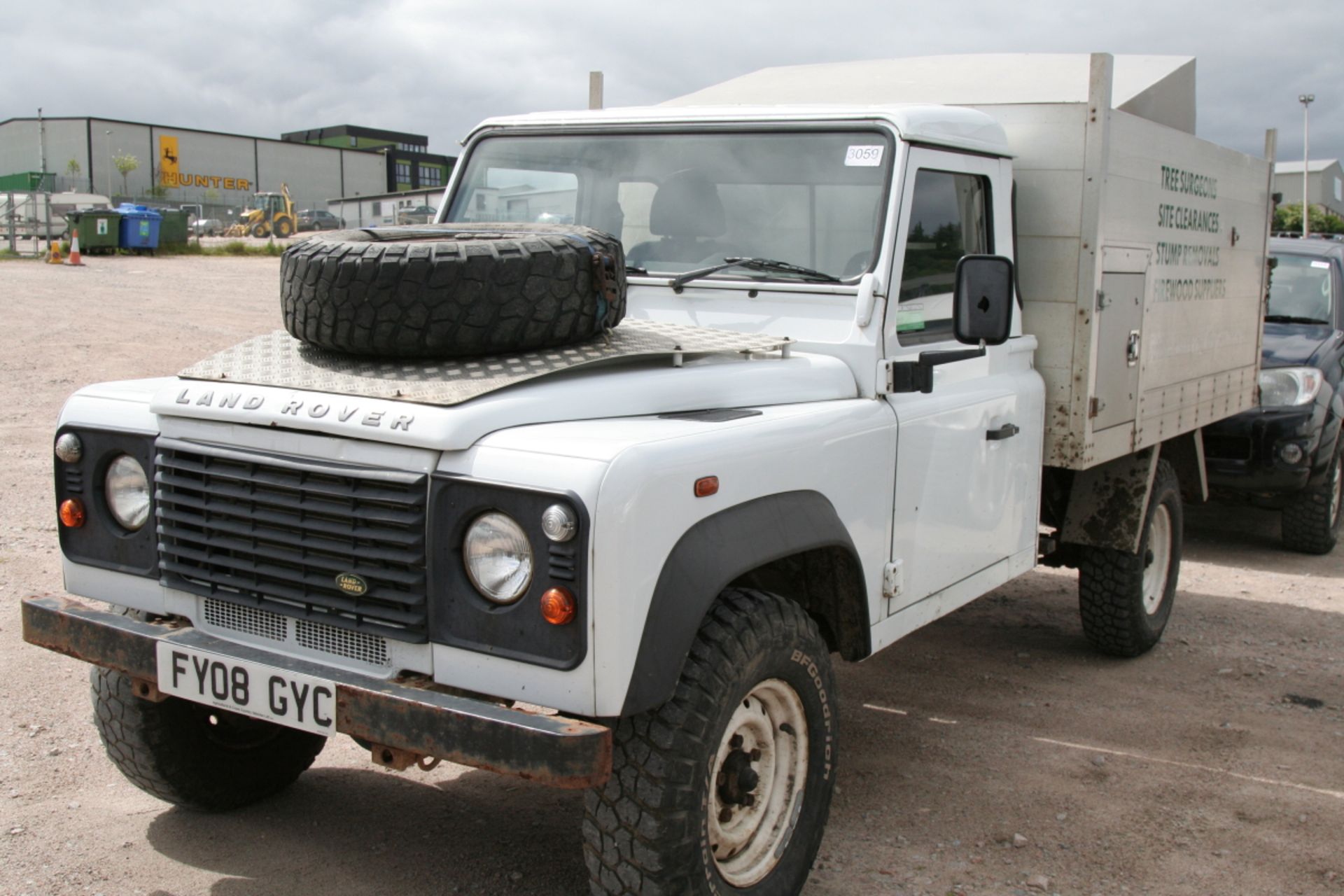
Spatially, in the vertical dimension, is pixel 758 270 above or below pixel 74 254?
below

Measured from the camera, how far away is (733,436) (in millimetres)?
2939

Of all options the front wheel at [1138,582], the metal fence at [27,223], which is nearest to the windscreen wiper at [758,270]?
the front wheel at [1138,582]

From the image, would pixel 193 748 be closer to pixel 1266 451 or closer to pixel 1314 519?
pixel 1266 451

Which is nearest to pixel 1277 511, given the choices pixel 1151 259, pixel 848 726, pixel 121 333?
pixel 1151 259

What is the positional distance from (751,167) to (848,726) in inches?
86.9

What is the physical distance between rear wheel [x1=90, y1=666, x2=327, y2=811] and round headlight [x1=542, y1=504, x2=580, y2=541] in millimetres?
1511

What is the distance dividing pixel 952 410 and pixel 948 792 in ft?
4.39

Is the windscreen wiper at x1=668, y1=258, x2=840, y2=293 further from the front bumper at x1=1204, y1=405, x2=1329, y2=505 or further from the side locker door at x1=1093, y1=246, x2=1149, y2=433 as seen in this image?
the front bumper at x1=1204, y1=405, x2=1329, y2=505

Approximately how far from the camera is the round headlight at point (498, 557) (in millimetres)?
2600

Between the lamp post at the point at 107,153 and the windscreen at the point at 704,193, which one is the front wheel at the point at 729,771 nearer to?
the windscreen at the point at 704,193

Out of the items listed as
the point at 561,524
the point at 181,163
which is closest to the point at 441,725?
the point at 561,524

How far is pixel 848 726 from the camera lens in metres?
4.83

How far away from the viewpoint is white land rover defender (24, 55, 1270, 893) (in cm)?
263

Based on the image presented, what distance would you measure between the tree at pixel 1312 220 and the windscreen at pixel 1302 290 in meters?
28.1
